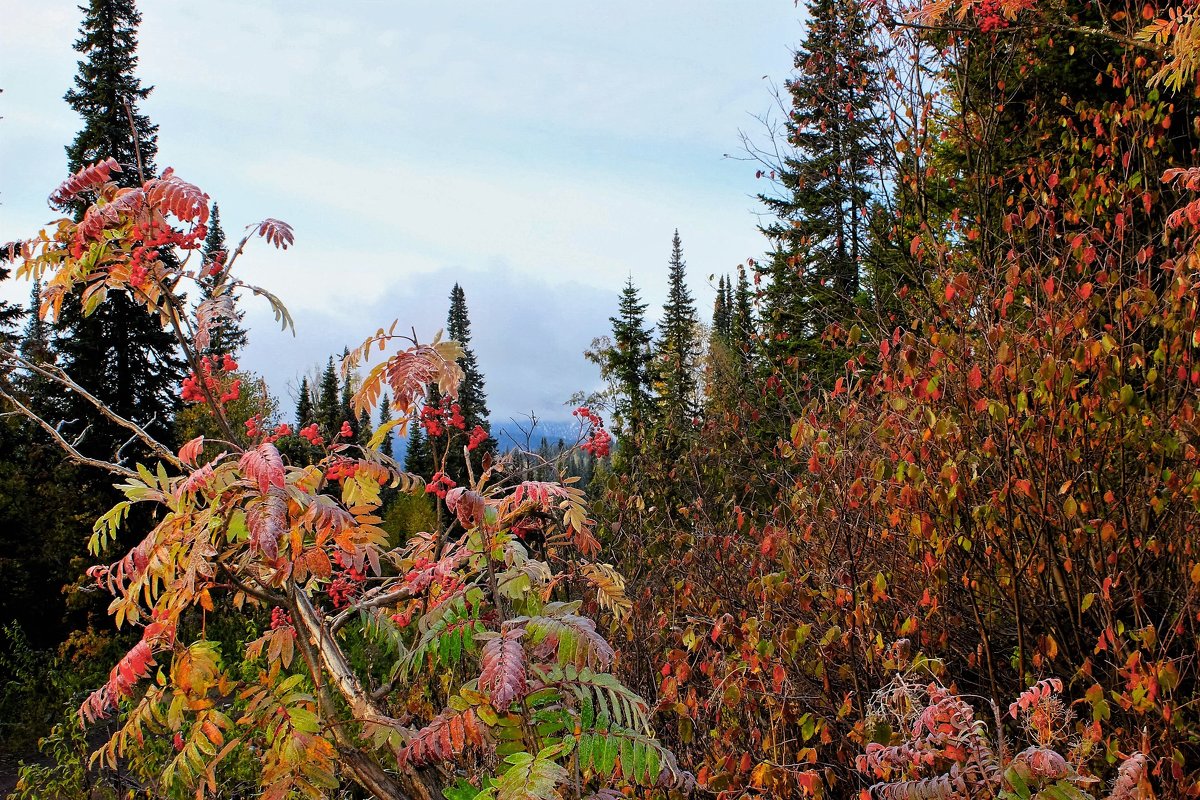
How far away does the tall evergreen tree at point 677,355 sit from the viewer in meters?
20.1

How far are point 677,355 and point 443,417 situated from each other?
2282 cm

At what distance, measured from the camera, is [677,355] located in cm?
2598

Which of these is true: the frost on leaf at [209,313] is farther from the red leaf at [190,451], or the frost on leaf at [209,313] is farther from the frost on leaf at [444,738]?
the frost on leaf at [444,738]

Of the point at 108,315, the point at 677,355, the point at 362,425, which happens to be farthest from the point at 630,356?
the point at 362,425

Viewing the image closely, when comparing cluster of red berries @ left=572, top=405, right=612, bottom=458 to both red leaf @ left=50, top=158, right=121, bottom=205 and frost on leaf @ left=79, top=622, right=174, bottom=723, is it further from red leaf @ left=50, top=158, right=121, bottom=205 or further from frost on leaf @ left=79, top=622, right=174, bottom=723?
red leaf @ left=50, top=158, right=121, bottom=205

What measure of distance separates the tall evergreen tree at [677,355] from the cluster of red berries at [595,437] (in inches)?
401

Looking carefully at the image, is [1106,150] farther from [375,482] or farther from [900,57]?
[375,482]

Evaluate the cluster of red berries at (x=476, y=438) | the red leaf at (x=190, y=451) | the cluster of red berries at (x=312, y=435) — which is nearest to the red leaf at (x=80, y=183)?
the red leaf at (x=190, y=451)

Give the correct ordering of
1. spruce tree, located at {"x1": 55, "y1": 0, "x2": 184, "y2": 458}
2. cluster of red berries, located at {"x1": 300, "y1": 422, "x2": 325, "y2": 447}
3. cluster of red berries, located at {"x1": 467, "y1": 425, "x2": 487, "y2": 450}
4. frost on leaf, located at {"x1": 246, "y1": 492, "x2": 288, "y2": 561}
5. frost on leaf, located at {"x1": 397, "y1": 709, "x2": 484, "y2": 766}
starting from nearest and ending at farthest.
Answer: frost on leaf, located at {"x1": 246, "y1": 492, "x2": 288, "y2": 561} → frost on leaf, located at {"x1": 397, "y1": 709, "x2": 484, "y2": 766} → cluster of red berries, located at {"x1": 467, "y1": 425, "x2": 487, "y2": 450} → cluster of red berries, located at {"x1": 300, "y1": 422, "x2": 325, "y2": 447} → spruce tree, located at {"x1": 55, "y1": 0, "x2": 184, "y2": 458}

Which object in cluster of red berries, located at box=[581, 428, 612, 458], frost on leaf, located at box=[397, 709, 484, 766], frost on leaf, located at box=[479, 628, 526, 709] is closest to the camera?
frost on leaf, located at box=[479, 628, 526, 709]

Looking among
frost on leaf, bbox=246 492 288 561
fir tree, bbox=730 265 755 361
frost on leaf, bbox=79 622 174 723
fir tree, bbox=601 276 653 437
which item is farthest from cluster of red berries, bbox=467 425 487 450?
fir tree, bbox=601 276 653 437

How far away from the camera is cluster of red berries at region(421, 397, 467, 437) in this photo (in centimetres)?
333

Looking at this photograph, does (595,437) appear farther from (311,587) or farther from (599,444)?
(311,587)

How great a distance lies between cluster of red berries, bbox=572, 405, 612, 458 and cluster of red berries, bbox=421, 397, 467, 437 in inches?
25.3
